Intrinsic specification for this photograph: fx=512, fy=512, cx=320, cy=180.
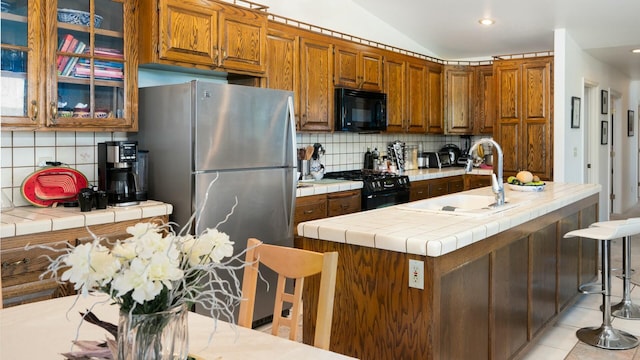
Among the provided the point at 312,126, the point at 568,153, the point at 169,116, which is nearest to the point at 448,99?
the point at 568,153

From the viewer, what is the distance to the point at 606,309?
3271mm

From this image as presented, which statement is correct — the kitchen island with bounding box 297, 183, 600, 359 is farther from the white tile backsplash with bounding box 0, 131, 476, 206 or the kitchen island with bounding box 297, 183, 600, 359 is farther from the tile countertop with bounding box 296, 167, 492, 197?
the white tile backsplash with bounding box 0, 131, 476, 206

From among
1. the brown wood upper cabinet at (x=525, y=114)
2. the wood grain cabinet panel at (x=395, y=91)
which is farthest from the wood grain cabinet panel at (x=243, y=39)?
the brown wood upper cabinet at (x=525, y=114)

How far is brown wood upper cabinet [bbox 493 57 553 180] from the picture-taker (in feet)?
19.2

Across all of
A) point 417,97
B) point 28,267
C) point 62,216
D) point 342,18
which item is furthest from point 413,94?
point 28,267

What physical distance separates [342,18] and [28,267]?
12.4 feet

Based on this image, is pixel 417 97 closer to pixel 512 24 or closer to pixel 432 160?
pixel 432 160

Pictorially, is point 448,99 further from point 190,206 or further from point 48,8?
point 48,8

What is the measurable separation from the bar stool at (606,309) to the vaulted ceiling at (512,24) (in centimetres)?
255

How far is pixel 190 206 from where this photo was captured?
3094mm

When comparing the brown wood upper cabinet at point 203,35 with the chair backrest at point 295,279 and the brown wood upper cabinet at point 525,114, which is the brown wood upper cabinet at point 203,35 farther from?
the brown wood upper cabinet at point 525,114

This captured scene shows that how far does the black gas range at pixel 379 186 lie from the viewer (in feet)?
15.1

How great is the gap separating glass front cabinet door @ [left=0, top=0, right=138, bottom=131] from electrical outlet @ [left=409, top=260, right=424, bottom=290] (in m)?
2.07

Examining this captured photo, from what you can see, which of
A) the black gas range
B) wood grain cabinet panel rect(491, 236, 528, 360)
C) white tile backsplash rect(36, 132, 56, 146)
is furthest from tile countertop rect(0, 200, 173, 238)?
the black gas range
